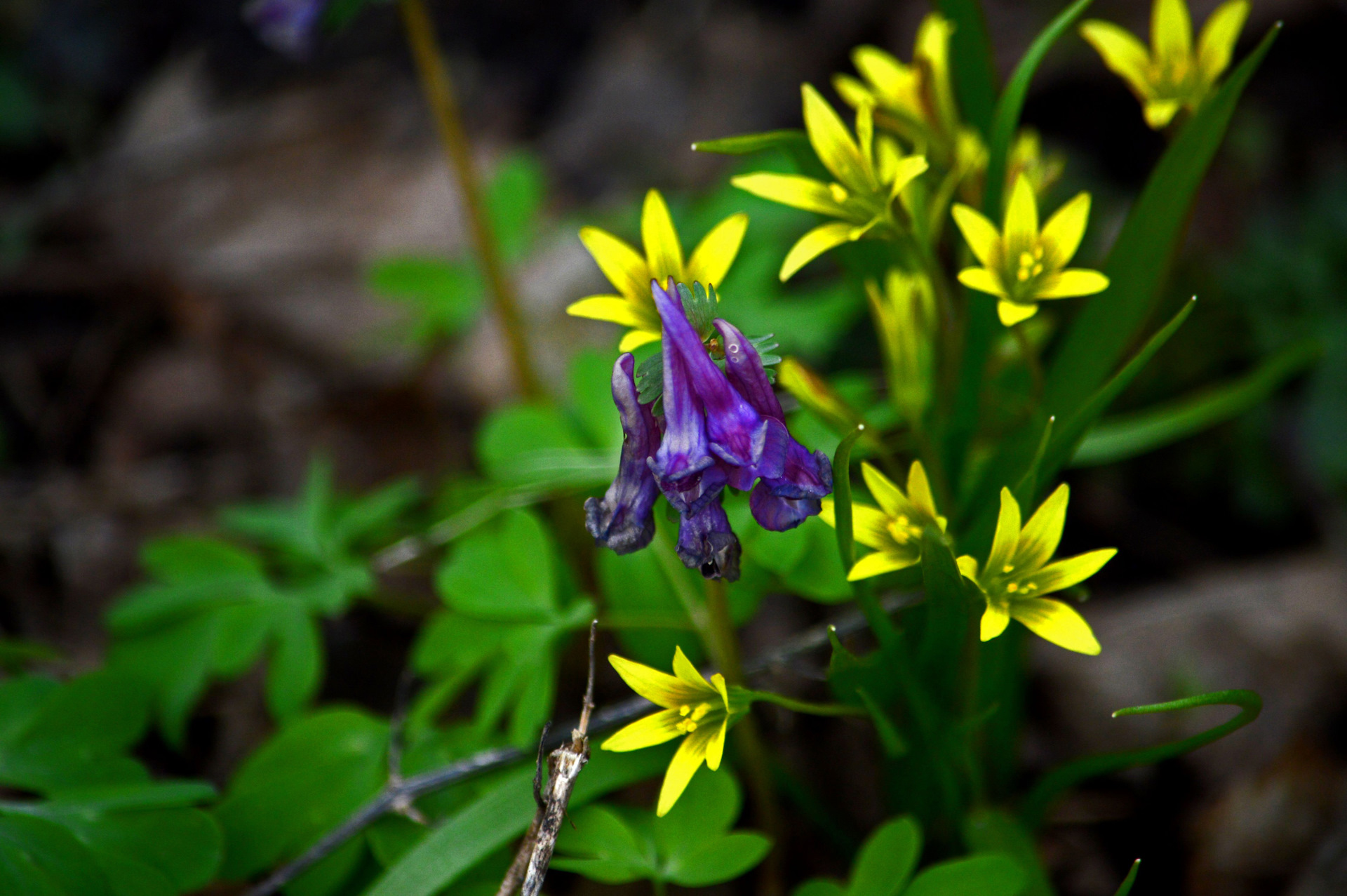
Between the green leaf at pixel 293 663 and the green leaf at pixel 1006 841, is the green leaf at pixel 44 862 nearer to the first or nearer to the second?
the green leaf at pixel 293 663

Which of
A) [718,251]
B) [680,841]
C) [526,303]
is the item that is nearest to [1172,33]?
[718,251]

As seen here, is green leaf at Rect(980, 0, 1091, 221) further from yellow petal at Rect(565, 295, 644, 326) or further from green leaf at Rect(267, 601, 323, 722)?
green leaf at Rect(267, 601, 323, 722)

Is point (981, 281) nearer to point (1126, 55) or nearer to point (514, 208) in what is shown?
point (1126, 55)

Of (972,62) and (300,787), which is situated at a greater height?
(972,62)

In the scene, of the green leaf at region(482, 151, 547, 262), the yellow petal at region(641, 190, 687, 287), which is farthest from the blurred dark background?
the yellow petal at region(641, 190, 687, 287)

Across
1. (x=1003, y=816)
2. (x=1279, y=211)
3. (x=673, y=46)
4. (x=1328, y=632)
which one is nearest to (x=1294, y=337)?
(x=1279, y=211)

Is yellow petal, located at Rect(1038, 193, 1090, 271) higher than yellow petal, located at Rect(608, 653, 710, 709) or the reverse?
higher

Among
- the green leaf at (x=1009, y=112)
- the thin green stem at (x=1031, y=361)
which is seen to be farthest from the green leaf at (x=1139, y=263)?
the green leaf at (x=1009, y=112)
